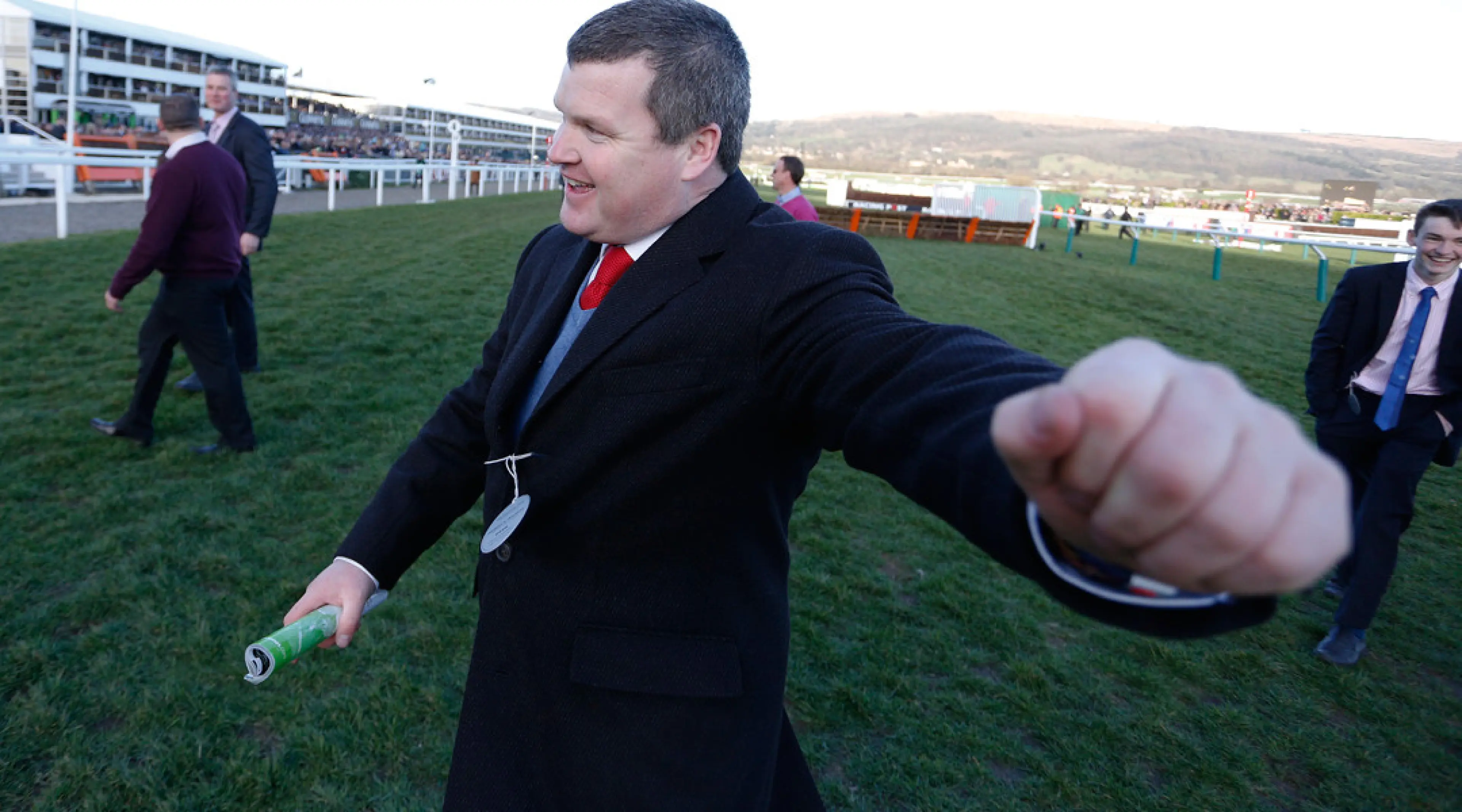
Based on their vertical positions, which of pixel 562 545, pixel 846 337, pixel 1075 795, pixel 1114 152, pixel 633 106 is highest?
pixel 1114 152

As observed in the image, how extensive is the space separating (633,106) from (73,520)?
4.82m

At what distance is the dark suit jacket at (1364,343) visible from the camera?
15.3ft

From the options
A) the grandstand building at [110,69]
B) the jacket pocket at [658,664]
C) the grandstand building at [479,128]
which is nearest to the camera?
the jacket pocket at [658,664]

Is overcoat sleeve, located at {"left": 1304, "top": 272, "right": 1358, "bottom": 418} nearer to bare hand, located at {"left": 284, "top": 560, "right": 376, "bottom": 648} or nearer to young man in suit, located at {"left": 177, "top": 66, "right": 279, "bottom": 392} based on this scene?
bare hand, located at {"left": 284, "top": 560, "right": 376, "bottom": 648}

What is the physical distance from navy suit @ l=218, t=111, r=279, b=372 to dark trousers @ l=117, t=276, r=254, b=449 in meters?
1.45

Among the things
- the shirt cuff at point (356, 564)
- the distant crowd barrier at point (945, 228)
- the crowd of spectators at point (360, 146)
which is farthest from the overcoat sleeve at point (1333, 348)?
the crowd of spectators at point (360, 146)

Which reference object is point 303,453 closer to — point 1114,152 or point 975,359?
point 975,359

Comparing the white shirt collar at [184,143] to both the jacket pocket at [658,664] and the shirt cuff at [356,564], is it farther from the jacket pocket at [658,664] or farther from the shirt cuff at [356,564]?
the jacket pocket at [658,664]

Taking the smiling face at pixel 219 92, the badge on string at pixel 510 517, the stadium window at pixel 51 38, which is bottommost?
the badge on string at pixel 510 517

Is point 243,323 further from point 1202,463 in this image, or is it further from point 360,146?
point 360,146

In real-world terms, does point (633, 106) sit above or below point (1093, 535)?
above

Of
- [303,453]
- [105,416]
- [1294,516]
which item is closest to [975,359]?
[1294,516]

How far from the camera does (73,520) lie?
4938 mm

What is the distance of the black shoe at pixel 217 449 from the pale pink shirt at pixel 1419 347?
22.3 feet
